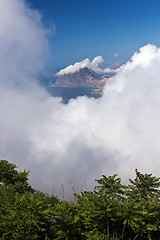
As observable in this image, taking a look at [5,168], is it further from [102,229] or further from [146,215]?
[146,215]

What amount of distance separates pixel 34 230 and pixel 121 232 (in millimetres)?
10152

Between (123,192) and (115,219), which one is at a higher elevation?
(123,192)

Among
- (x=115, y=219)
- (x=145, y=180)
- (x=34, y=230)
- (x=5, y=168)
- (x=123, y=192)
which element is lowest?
(x=34, y=230)

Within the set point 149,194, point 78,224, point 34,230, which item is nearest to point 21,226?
point 34,230

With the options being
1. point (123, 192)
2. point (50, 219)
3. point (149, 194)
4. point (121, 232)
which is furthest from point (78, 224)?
point (149, 194)

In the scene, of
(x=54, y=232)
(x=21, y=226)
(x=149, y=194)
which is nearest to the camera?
(x=21, y=226)

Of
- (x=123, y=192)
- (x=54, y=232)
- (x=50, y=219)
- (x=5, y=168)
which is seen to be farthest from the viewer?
(x=5, y=168)

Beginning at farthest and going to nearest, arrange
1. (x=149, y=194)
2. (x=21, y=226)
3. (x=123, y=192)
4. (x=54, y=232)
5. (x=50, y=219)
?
(x=149, y=194) → (x=123, y=192) → (x=50, y=219) → (x=54, y=232) → (x=21, y=226)

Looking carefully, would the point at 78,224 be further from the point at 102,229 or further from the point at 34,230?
the point at 34,230

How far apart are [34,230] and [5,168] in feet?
114

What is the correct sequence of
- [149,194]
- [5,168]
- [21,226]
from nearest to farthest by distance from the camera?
[21,226]
[149,194]
[5,168]

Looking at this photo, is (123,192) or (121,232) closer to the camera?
(121,232)

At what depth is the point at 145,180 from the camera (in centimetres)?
2936

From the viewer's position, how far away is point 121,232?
77.6 feet
